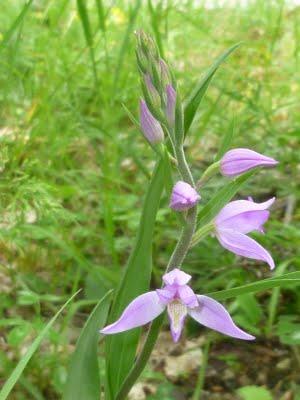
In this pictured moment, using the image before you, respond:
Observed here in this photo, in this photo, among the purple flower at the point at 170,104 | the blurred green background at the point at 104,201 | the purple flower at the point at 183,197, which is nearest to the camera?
the purple flower at the point at 183,197

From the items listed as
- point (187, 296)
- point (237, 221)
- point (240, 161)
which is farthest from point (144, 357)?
point (240, 161)

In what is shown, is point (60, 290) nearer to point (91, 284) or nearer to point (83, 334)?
point (91, 284)

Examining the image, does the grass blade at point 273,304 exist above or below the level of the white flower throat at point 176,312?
below

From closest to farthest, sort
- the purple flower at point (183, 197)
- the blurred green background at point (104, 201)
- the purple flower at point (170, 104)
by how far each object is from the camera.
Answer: the purple flower at point (183, 197), the purple flower at point (170, 104), the blurred green background at point (104, 201)

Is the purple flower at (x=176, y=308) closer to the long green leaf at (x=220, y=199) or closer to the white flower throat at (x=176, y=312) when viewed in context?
the white flower throat at (x=176, y=312)

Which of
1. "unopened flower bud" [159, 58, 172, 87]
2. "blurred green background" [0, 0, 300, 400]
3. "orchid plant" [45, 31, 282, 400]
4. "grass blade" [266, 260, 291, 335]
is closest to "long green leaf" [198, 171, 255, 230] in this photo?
"orchid plant" [45, 31, 282, 400]

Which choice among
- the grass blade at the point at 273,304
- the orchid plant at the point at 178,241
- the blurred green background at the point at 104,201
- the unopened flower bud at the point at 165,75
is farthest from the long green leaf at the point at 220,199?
the grass blade at the point at 273,304

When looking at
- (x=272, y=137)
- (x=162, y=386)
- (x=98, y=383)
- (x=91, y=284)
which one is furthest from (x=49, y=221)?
(x=272, y=137)

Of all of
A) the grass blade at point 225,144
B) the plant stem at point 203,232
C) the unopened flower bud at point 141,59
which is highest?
the unopened flower bud at point 141,59
